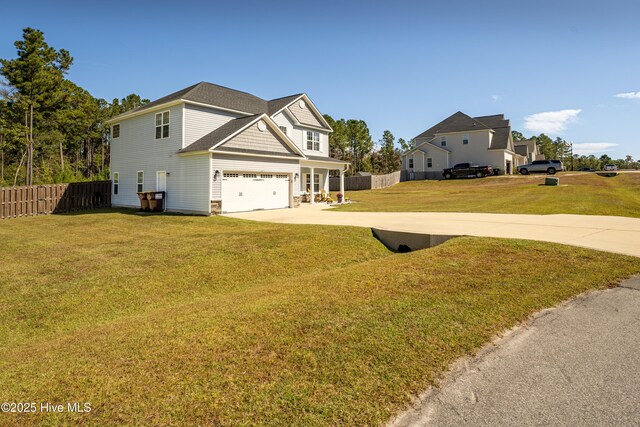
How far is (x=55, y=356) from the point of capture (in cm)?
385

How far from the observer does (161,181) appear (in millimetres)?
21562

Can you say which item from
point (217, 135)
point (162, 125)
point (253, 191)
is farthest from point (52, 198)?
point (253, 191)

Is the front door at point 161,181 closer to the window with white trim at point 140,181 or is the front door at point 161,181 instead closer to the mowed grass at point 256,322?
the window with white trim at point 140,181

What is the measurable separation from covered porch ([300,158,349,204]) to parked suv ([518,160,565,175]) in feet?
90.3

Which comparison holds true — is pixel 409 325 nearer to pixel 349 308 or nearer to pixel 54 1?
pixel 349 308

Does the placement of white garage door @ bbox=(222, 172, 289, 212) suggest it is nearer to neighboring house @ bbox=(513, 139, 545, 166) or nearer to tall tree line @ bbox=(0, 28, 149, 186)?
tall tree line @ bbox=(0, 28, 149, 186)

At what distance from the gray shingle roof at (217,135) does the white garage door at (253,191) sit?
5.97ft

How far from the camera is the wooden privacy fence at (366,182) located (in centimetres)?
4294

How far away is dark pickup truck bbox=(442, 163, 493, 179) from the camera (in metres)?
41.9

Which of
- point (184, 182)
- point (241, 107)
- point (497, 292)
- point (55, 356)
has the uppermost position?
point (241, 107)

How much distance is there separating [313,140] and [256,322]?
25.7 metres

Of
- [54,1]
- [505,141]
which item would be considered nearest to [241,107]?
[54,1]

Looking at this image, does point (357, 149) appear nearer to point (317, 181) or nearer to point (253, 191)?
point (317, 181)

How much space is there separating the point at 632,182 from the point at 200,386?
4351cm
